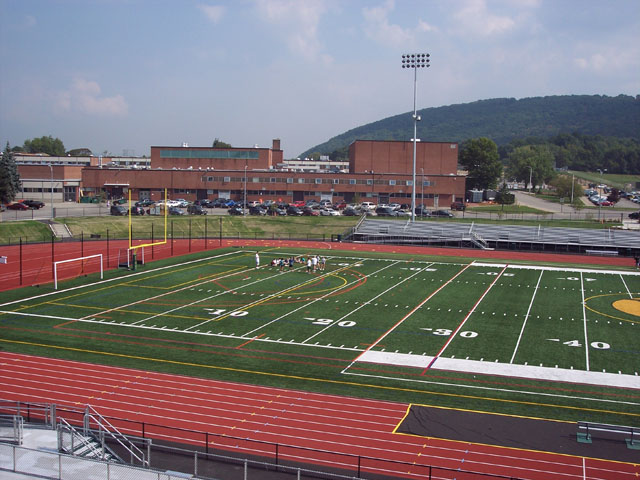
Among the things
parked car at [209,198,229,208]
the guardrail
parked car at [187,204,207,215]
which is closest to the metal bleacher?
parked car at [187,204,207,215]

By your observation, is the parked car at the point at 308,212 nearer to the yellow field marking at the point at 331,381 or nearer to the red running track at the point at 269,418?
the yellow field marking at the point at 331,381

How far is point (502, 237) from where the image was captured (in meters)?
62.1

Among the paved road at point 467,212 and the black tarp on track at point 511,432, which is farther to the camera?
the paved road at point 467,212

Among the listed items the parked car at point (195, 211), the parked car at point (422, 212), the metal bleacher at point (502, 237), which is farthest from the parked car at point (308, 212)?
the parked car at point (422, 212)

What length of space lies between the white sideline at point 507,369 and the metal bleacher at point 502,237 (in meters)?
37.2

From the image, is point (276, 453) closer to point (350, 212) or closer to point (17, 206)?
point (350, 212)

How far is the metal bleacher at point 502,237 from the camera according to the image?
5797 centimetres

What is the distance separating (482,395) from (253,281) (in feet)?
69.6

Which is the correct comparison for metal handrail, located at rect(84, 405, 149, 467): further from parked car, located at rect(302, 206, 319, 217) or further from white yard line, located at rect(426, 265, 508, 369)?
parked car, located at rect(302, 206, 319, 217)

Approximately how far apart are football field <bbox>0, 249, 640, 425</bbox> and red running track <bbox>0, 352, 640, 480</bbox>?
4.26 feet

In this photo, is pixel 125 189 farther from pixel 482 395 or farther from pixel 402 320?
pixel 482 395

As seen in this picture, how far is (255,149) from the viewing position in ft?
344

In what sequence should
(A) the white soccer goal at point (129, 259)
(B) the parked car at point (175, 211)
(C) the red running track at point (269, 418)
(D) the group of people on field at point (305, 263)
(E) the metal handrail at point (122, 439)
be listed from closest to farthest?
1. (E) the metal handrail at point (122, 439)
2. (C) the red running track at point (269, 418)
3. (D) the group of people on field at point (305, 263)
4. (A) the white soccer goal at point (129, 259)
5. (B) the parked car at point (175, 211)

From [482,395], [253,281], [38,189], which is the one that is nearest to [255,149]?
[38,189]
